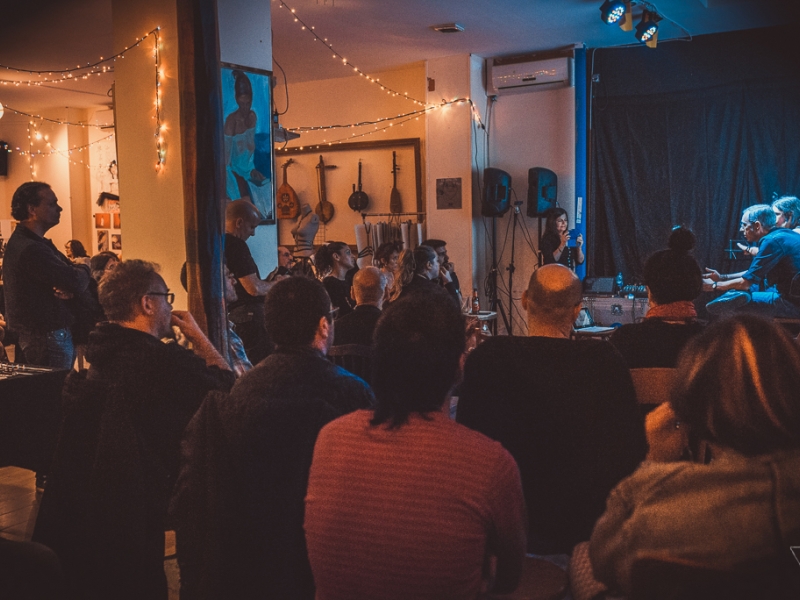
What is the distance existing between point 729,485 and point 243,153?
14.7 feet

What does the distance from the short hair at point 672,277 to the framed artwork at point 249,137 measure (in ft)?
10.7

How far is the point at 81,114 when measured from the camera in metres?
11.1

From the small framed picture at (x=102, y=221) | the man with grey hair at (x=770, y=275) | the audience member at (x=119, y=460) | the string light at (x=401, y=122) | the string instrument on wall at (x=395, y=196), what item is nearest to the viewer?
the audience member at (x=119, y=460)

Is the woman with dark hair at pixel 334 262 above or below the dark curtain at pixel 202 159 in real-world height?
below

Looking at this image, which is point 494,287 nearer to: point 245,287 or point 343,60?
point 343,60

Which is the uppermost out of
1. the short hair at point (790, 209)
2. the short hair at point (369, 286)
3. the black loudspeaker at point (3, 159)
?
the black loudspeaker at point (3, 159)

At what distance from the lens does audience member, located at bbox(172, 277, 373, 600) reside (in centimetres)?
184

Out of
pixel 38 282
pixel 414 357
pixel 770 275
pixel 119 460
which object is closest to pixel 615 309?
pixel 770 275

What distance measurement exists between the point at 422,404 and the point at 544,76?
678cm

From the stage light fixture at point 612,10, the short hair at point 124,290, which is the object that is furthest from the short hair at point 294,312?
the stage light fixture at point 612,10

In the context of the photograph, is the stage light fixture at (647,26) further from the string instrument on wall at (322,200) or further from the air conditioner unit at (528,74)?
the string instrument on wall at (322,200)

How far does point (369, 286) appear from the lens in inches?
139

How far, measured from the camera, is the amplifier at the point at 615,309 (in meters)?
7.00

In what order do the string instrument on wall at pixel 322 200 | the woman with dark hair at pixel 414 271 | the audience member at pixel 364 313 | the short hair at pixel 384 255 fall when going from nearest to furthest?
the audience member at pixel 364 313
the woman with dark hair at pixel 414 271
the short hair at pixel 384 255
the string instrument on wall at pixel 322 200
